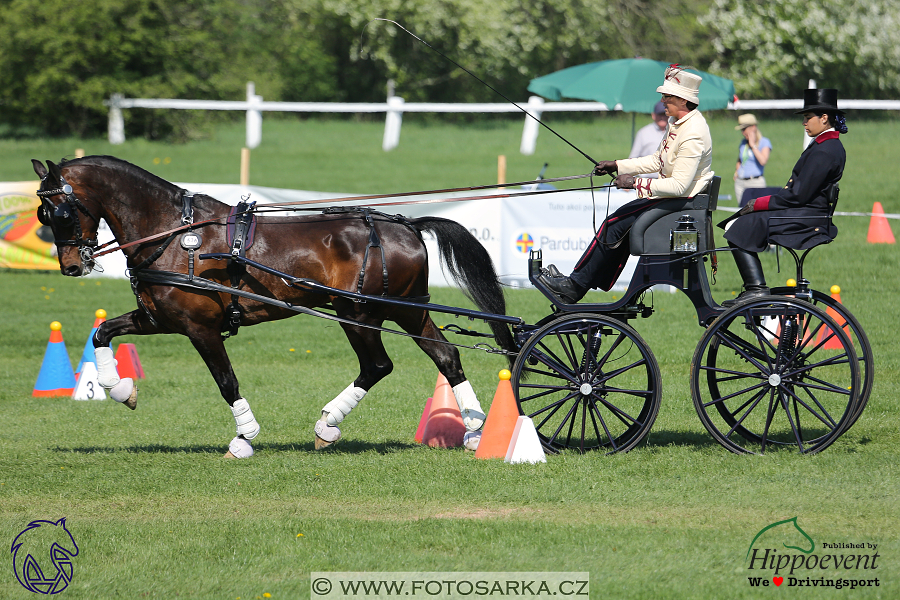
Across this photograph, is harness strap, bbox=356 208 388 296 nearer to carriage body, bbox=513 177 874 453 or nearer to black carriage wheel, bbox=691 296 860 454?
carriage body, bbox=513 177 874 453

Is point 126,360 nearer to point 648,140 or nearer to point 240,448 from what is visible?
point 240,448

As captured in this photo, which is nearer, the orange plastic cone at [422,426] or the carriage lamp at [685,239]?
the carriage lamp at [685,239]

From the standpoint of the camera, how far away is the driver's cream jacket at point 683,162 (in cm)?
598

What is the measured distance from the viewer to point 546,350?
6359mm

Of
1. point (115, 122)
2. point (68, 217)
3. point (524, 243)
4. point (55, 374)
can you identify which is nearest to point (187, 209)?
point (68, 217)

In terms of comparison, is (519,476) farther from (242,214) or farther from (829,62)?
(829,62)

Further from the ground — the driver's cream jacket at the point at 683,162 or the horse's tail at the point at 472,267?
the driver's cream jacket at the point at 683,162

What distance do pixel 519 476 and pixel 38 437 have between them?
12.6 ft

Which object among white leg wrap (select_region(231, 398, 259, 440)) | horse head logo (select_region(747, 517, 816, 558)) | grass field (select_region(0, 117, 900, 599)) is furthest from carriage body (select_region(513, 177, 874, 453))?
white leg wrap (select_region(231, 398, 259, 440))

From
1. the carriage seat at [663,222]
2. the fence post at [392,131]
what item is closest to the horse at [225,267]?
the carriage seat at [663,222]

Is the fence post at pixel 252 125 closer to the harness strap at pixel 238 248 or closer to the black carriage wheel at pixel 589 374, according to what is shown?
the harness strap at pixel 238 248

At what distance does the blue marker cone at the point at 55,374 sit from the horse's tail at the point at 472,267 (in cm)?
400

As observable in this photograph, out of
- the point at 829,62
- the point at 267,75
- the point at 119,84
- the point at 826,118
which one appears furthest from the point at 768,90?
the point at 826,118

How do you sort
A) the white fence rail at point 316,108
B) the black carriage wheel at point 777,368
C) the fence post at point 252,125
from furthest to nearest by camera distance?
the fence post at point 252,125 → the white fence rail at point 316,108 → the black carriage wheel at point 777,368
